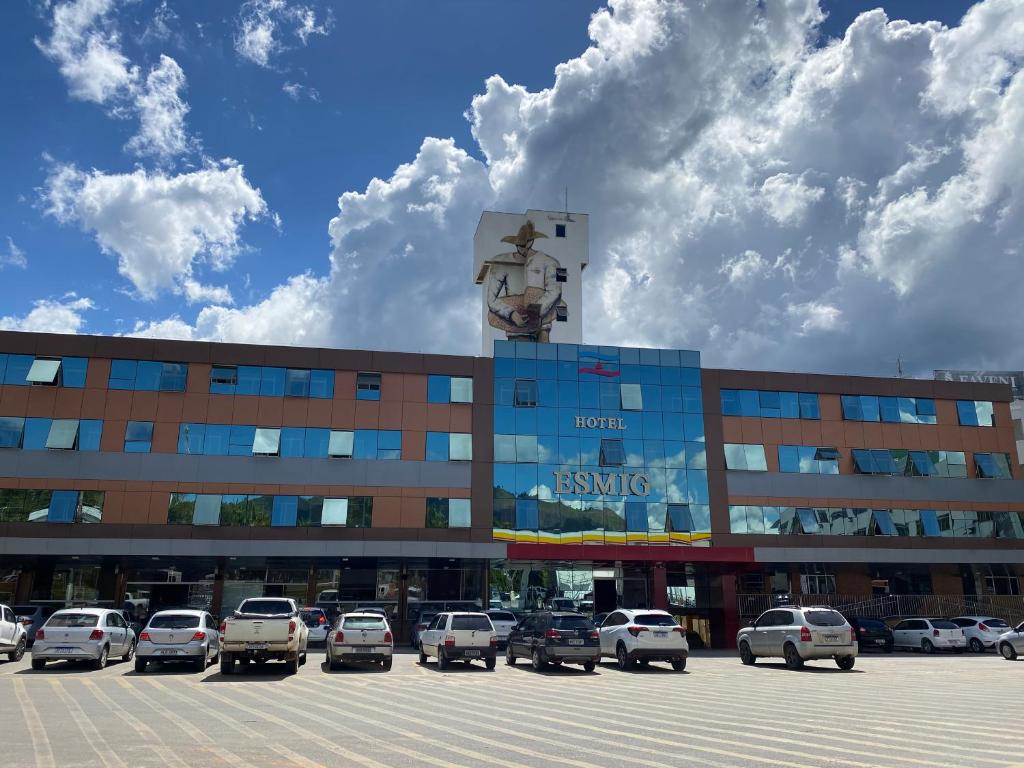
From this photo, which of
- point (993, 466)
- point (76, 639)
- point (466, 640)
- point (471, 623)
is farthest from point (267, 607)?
point (993, 466)

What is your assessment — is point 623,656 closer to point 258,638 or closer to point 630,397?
point 258,638

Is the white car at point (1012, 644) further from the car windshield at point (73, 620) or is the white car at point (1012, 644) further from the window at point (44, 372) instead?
the window at point (44, 372)

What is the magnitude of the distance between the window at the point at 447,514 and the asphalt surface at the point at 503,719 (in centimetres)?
1749

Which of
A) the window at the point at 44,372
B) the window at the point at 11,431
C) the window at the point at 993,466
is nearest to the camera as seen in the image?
Answer: the window at the point at 11,431

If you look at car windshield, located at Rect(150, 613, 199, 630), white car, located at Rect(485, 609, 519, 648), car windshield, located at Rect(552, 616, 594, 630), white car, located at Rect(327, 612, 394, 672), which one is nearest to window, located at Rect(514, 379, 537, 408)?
white car, located at Rect(485, 609, 519, 648)

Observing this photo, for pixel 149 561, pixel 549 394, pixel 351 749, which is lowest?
pixel 351 749

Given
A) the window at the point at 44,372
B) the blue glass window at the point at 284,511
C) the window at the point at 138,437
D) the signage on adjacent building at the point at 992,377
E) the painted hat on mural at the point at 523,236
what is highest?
the painted hat on mural at the point at 523,236

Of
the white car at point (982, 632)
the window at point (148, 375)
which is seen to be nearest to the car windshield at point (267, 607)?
the window at point (148, 375)

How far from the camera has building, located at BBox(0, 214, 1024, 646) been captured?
38.0 meters

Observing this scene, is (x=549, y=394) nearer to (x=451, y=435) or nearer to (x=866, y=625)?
(x=451, y=435)

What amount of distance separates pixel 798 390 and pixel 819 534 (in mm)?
7630

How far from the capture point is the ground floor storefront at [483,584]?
37312mm

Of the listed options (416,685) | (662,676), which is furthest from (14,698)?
(662,676)

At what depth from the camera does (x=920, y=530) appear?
1758 inches
